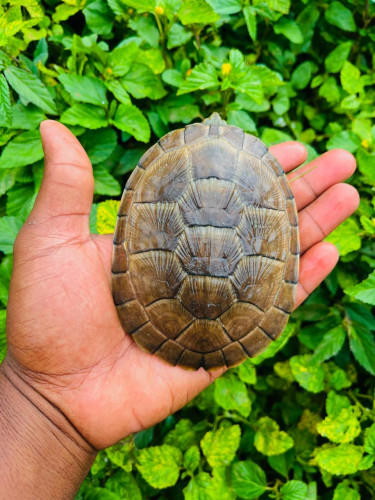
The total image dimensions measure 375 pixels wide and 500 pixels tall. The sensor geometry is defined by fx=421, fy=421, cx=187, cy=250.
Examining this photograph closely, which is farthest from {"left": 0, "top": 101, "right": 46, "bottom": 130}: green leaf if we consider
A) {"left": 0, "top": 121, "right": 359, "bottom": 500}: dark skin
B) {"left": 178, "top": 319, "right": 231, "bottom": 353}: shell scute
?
{"left": 178, "top": 319, "right": 231, "bottom": 353}: shell scute

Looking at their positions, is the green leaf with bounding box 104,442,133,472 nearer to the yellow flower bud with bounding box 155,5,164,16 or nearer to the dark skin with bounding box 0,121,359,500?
the dark skin with bounding box 0,121,359,500

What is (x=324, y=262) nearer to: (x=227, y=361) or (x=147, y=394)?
(x=227, y=361)

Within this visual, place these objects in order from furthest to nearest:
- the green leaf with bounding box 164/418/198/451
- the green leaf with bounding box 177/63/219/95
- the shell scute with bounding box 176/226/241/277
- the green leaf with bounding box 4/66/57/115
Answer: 1. the green leaf with bounding box 164/418/198/451
2. the green leaf with bounding box 177/63/219/95
3. the green leaf with bounding box 4/66/57/115
4. the shell scute with bounding box 176/226/241/277

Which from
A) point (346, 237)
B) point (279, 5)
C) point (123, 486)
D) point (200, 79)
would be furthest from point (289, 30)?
point (123, 486)

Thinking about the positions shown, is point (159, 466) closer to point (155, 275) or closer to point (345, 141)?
point (155, 275)

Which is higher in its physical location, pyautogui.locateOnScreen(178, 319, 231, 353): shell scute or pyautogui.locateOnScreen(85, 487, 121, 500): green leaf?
pyautogui.locateOnScreen(178, 319, 231, 353): shell scute

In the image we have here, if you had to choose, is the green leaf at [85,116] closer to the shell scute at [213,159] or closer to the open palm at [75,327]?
the open palm at [75,327]

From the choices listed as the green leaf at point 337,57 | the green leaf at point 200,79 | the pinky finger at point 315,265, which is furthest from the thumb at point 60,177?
the green leaf at point 337,57
